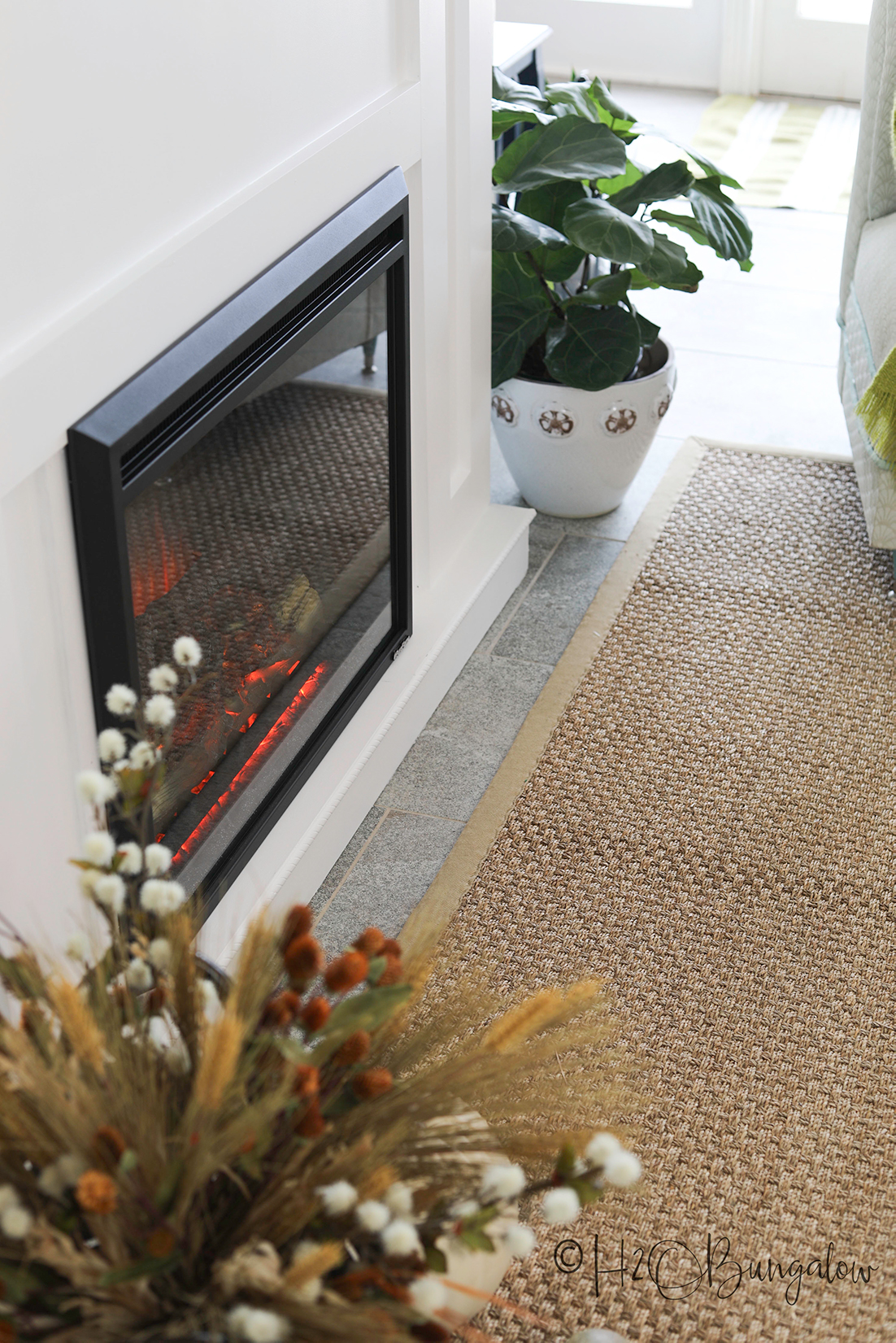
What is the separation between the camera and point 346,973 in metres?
0.70

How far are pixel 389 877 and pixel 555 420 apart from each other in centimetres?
90

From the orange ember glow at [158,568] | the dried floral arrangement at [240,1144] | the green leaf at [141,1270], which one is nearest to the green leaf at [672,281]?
the orange ember glow at [158,568]

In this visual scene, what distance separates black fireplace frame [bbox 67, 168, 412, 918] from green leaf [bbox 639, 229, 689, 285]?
0.49 metres

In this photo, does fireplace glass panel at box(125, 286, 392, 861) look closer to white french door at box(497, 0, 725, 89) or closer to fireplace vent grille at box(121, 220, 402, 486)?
fireplace vent grille at box(121, 220, 402, 486)

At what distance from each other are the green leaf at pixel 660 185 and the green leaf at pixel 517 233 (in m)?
0.13

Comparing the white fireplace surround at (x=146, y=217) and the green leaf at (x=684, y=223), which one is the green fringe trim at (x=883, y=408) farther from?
the white fireplace surround at (x=146, y=217)

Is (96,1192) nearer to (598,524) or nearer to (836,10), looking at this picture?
(598,524)

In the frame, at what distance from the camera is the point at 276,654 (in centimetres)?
155

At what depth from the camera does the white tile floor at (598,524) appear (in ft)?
5.62

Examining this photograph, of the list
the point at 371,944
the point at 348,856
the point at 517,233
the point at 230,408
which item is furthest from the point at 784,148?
the point at 371,944

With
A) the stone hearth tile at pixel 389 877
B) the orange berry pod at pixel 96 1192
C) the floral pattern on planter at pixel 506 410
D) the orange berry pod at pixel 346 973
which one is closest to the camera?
the orange berry pod at pixel 96 1192

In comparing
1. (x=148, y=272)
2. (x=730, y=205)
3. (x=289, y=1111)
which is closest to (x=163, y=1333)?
(x=289, y=1111)

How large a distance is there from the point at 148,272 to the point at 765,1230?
3.36ft

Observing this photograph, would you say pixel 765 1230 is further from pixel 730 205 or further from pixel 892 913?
pixel 730 205
